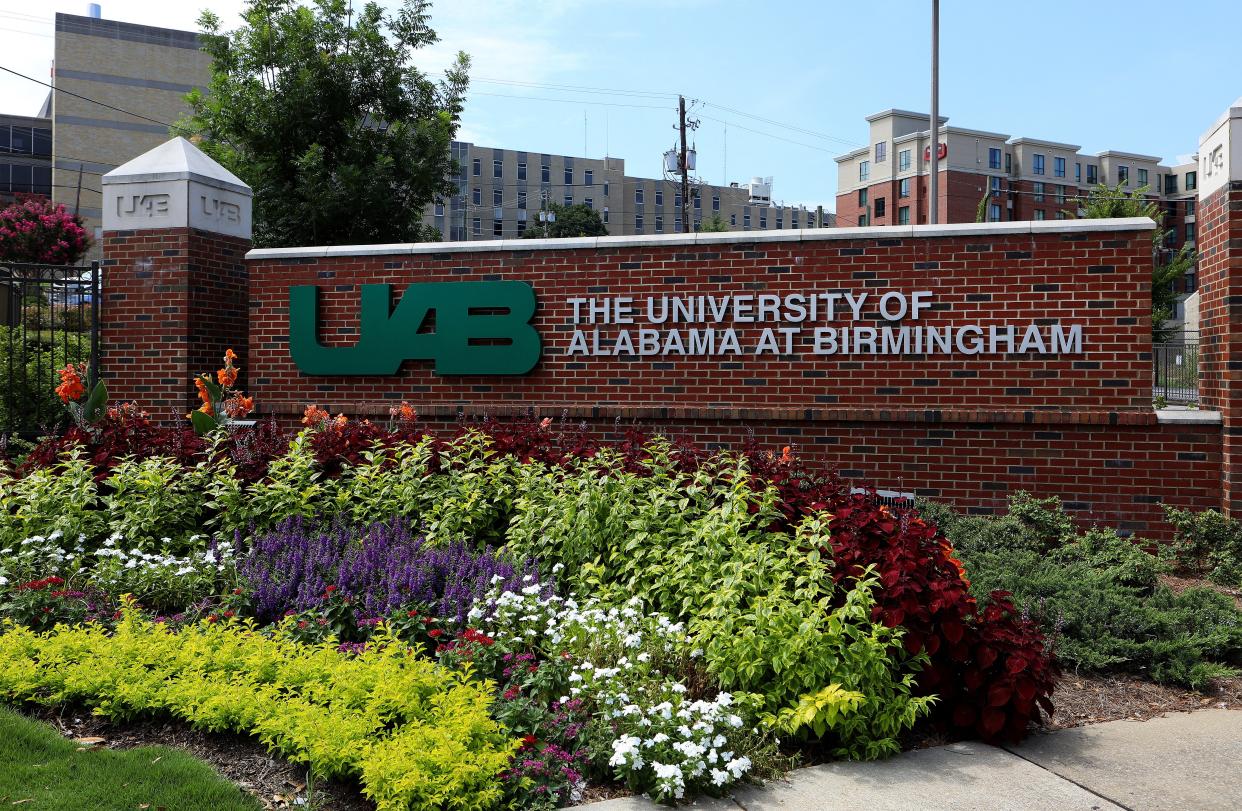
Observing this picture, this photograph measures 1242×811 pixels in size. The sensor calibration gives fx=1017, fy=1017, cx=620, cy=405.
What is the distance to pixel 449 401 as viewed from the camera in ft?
33.9

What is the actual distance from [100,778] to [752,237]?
713 cm

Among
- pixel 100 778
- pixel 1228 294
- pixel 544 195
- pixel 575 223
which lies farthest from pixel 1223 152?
pixel 544 195

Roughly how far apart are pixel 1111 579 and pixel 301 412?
7921mm

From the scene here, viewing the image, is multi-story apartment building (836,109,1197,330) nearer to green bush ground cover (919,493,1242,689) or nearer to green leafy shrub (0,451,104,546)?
green bush ground cover (919,493,1242,689)

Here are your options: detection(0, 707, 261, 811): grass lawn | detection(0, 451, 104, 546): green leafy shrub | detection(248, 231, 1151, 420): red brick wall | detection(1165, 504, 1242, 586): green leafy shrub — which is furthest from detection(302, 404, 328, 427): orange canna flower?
detection(1165, 504, 1242, 586): green leafy shrub

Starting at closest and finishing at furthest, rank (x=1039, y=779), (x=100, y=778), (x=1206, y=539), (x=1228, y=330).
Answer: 1. (x=100, y=778)
2. (x=1039, y=779)
3. (x=1206, y=539)
4. (x=1228, y=330)

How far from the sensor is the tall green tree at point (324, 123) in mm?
16203

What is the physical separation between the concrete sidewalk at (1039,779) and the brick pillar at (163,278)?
8861 mm

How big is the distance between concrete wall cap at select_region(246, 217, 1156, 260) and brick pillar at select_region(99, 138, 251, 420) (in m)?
0.63

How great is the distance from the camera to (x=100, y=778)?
370 centimetres

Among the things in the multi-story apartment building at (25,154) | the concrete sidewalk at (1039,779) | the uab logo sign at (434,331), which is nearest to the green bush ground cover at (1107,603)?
the concrete sidewalk at (1039,779)

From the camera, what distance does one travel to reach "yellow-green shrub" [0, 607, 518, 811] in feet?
11.4

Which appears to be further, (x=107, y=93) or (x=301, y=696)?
(x=107, y=93)

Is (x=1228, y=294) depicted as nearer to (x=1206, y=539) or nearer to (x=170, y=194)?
(x=1206, y=539)
